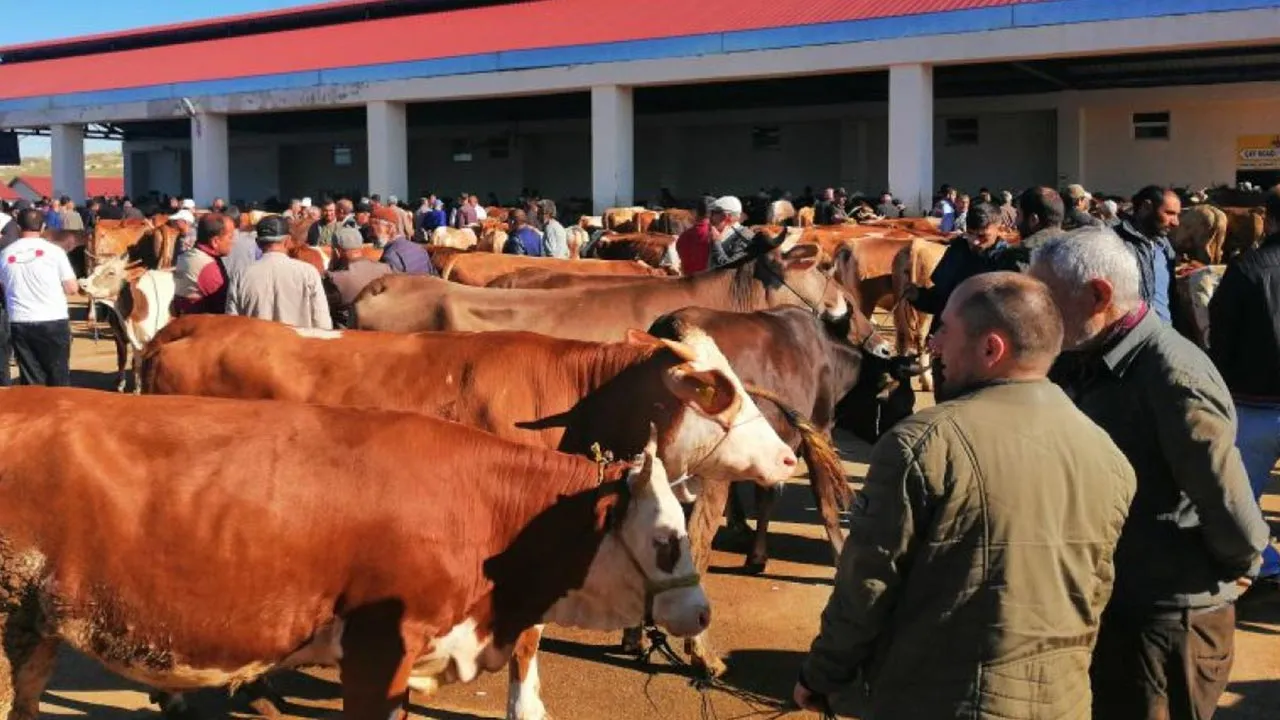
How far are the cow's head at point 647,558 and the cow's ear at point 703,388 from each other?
999 mm

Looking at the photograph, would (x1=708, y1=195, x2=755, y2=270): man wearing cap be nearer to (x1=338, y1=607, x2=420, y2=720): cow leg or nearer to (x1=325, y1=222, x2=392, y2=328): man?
(x1=325, y1=222, x2=392, y2=328): man

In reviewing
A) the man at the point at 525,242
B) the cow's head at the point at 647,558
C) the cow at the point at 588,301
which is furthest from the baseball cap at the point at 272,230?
the man at the point at 525,242

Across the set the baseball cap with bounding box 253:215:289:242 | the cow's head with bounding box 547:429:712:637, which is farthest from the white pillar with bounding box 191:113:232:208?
the cow's head with bounding box 547:429:712:637

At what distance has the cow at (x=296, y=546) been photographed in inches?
136

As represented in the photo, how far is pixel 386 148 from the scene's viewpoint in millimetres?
29234

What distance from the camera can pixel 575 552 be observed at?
376 cm

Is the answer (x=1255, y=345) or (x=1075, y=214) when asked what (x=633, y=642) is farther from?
(x=1075, y=214)

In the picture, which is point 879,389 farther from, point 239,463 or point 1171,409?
point 239,463

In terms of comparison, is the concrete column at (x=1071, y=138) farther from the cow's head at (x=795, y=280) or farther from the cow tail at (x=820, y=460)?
the cow tail at (x=820, y=460)

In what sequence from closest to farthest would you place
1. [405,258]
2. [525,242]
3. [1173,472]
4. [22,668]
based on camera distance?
1. [1173,472]
2. [22,668]
3. [405,258]
4. [525,242]

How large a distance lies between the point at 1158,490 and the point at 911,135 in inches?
801

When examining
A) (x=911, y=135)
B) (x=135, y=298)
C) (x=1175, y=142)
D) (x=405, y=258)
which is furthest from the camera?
(x=1175, y=142)

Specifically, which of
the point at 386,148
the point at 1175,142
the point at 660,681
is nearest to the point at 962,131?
the point at 1175,142

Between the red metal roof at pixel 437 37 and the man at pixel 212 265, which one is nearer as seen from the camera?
the man at pixel 212 265
